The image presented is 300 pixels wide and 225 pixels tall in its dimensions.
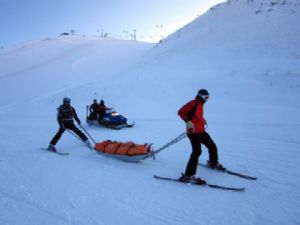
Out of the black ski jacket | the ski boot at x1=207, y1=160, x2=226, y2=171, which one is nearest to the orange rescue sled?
the ski boot at x1=207, y1=160, x2=226, y2=171

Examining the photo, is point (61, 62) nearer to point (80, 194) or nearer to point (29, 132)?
point (29, 132)

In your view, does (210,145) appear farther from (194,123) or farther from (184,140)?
(184,140)

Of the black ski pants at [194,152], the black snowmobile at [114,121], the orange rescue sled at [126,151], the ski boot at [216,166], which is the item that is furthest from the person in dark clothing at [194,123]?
the black snowmobile at [114,121]

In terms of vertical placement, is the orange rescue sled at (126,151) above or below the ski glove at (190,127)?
below

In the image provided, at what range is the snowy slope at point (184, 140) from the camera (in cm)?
509

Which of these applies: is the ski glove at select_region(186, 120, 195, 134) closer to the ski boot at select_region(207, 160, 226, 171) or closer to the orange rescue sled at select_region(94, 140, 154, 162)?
the ski boot at select_region(207, 160, 226, 171)

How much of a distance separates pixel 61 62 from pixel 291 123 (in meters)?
41.8

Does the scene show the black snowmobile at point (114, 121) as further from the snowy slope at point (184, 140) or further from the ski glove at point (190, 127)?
the ski glove at point (190, 127)

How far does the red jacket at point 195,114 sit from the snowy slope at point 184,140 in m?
1.10

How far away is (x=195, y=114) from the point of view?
6.24 meters

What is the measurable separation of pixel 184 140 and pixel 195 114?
3.93m

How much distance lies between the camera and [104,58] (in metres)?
47.8

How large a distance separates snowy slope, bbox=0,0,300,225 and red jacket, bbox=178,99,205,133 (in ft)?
3.60

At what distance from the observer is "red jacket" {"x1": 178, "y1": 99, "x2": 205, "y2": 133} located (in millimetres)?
6215
